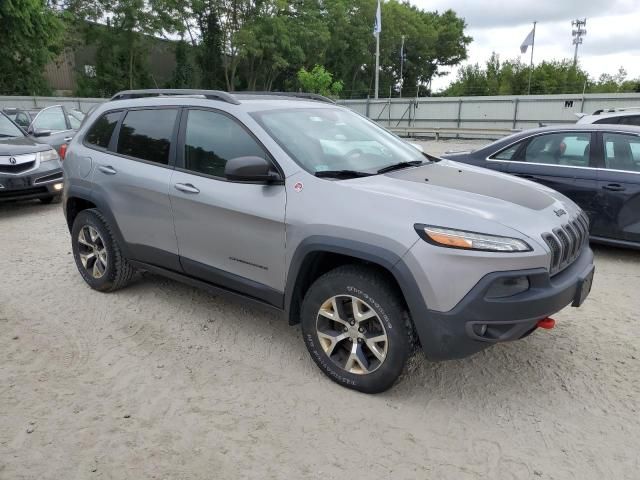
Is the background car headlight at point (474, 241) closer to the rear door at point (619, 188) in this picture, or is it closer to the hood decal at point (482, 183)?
the hood decal at point (482, 183)

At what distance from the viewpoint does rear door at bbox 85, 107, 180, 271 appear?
3.91 meters

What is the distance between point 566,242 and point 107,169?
349cm

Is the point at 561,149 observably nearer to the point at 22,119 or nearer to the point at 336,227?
the point at 336,227

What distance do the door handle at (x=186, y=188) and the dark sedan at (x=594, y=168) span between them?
400 cm

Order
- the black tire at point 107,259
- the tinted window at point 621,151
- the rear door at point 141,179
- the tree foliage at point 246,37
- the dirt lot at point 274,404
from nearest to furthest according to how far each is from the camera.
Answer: the dirt lot at point 274,404 → the rear door at point 141,179 → the black tire at point 107,259 → the tinted window at point 621,151 → the tree foliage at point 246,37

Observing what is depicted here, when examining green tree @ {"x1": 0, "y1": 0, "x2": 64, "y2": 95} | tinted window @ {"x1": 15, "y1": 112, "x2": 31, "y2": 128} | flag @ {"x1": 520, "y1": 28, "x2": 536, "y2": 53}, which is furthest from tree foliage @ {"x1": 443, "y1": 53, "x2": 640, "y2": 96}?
tinted window @ {"x1": 15, "y1": 112, "x2": 31, "y2": 128}

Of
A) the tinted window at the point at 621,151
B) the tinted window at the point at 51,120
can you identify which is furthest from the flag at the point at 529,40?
the tinted window at the point at 621,151

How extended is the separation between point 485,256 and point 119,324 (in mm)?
2873

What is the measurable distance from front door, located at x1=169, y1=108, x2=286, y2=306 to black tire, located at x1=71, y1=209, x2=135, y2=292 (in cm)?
96

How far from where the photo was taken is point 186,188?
12.1 ft

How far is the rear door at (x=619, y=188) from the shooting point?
17.3 feet

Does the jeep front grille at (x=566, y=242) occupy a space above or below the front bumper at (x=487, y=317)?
above

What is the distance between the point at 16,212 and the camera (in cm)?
843

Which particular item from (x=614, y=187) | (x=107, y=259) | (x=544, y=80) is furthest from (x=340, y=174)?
(x=544, y=80)
